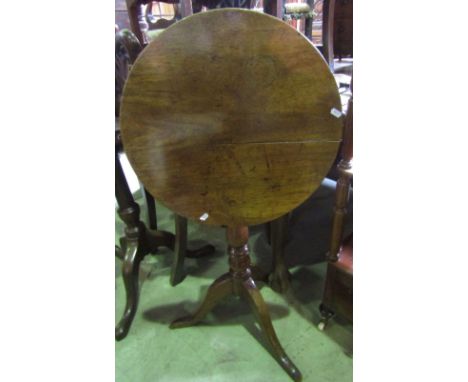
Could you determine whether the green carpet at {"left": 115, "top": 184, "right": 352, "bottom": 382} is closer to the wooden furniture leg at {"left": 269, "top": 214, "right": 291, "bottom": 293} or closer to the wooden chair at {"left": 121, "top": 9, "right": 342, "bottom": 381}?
the wooden furniture leg at {"left": 269, "top": 214, "right": 291, "bottom": 293}

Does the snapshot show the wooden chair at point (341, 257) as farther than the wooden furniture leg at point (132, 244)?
No

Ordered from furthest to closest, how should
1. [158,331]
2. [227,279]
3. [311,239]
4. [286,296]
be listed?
[311,239]
[286,296]
[158,331]
[227,279]

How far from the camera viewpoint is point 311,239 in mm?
2119

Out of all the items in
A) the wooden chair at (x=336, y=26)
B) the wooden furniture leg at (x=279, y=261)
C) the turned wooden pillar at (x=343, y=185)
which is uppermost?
the wooden chair at (x=336, y=26)

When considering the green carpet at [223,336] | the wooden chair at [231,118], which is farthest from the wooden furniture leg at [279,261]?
the wooden chair at [231,118]

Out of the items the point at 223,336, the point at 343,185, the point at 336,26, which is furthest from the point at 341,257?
the point at 336,26

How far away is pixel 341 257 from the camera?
126 cm

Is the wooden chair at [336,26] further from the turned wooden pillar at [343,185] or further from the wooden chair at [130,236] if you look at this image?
the wooden chair at [130,236]

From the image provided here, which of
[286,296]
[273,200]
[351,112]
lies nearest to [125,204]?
[273,200]

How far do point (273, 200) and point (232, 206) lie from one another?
0.43 feet

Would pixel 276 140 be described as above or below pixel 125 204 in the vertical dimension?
above

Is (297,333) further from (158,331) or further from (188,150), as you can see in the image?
(188,150)

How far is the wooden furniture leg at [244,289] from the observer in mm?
1255

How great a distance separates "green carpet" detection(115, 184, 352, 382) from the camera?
4.29 ft
